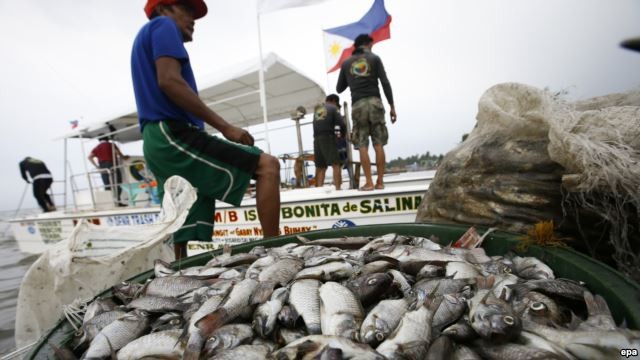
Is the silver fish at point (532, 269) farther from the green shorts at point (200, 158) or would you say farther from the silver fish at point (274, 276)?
the green shorts at point (200, 158)

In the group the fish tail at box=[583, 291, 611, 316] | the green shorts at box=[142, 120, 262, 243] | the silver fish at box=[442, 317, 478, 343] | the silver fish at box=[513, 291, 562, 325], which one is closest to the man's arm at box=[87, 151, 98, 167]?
the green shorts at box=[142, 120, 262, 243]

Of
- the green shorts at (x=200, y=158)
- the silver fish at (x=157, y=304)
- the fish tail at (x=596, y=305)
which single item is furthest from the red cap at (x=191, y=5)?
the fish tail at (x=596, y=305)

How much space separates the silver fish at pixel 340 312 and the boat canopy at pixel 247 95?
421cm

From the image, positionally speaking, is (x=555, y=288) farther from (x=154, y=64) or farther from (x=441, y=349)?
(x=154, y=64)

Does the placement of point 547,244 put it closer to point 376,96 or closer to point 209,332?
point 209,332

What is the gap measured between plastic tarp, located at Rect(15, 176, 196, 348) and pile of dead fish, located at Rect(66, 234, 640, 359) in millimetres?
346

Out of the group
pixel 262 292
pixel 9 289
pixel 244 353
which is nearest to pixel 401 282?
pixel 262 292

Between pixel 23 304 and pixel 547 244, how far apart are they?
8.85ft

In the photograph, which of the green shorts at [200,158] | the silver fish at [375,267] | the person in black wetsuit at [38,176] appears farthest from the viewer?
the person in black wetsuit at [38,176]

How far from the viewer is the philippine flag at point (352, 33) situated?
23.4ft

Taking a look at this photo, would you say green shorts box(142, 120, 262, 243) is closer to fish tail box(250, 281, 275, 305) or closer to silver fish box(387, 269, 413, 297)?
fish tail box(250, 281, 275, 305)

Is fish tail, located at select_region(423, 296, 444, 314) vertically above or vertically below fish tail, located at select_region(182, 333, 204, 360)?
above

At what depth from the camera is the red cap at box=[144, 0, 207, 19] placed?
238 cm

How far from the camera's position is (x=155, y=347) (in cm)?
109
